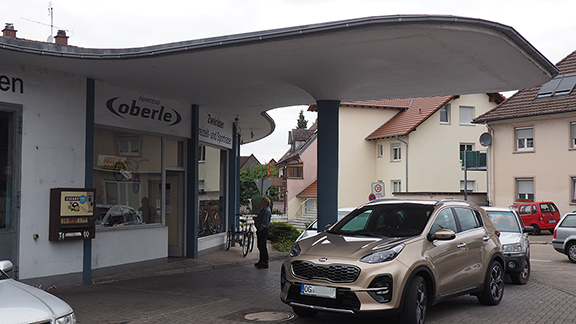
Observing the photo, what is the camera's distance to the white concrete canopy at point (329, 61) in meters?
8.60

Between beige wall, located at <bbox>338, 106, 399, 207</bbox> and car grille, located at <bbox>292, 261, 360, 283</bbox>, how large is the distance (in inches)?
1498

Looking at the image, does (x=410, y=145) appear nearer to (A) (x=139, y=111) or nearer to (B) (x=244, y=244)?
(B) (x=244, y=244)

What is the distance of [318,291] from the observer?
7.03 meters

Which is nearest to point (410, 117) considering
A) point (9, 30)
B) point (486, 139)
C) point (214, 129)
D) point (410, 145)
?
point (410, 145)

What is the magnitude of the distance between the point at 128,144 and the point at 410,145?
32041mm

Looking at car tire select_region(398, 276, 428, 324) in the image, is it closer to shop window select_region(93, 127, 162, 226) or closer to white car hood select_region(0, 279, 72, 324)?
white car hood select_region(0, 279, 72, 324)

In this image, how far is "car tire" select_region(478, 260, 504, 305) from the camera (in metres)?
8.91

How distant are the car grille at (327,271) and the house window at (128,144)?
655cm

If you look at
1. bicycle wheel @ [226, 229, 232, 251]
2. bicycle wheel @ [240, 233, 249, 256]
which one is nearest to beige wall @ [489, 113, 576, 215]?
bicycle wheel @ [226, 229, 232, 251]

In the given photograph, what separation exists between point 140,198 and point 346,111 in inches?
1332

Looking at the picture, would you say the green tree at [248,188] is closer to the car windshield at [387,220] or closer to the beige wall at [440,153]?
the beige wall at [440,153]

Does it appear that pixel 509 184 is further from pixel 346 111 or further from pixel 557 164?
pixel 346 111

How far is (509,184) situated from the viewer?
34219mm

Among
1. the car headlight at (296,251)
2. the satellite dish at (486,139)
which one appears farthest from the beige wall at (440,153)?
the car headlight at (296,251)
